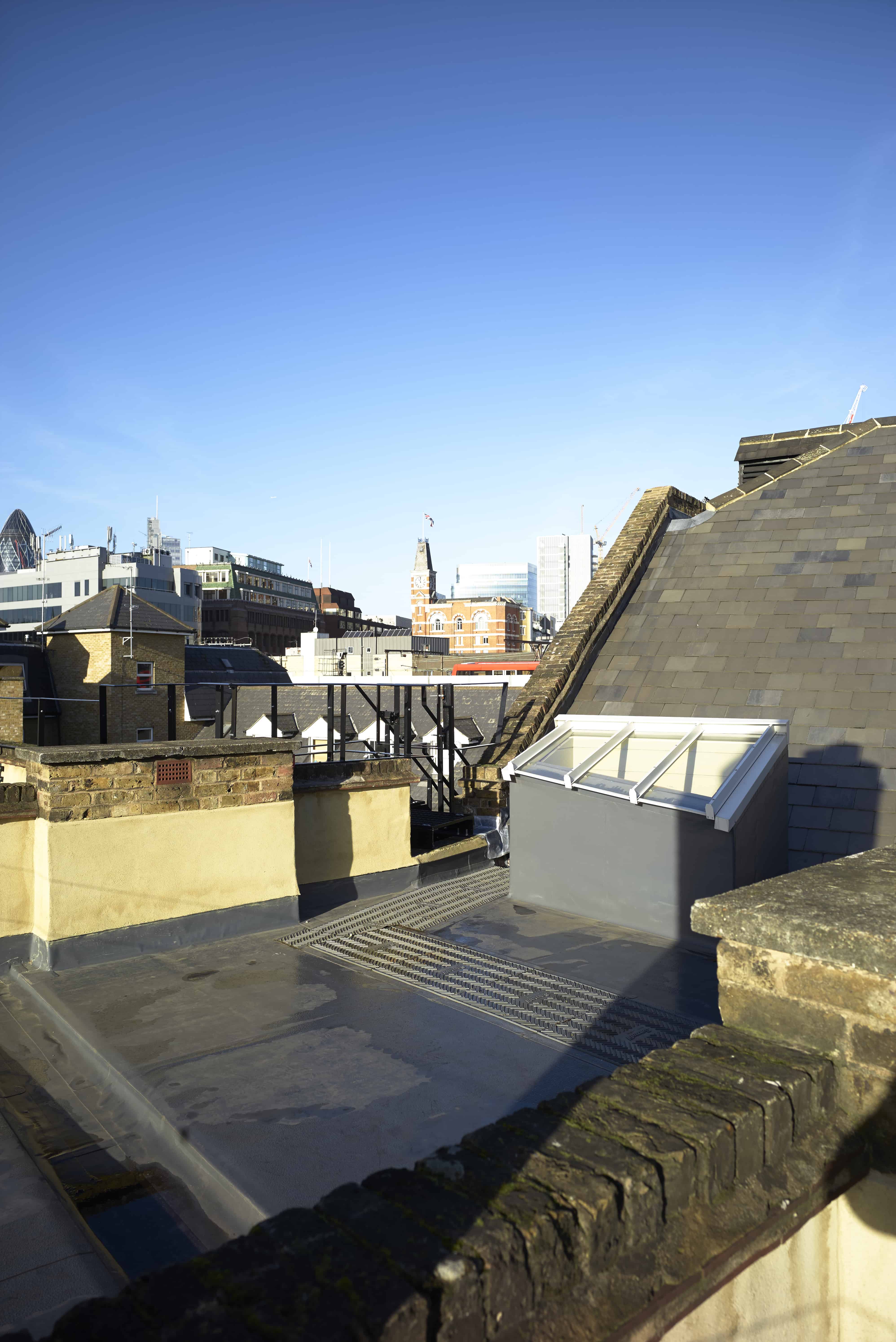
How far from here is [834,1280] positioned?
8.13 feet

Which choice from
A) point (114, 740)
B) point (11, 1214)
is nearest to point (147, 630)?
point (114, 740)

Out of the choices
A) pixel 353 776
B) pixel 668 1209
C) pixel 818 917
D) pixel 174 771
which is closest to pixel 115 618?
pixel 353 776

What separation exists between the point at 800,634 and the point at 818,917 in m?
10.2

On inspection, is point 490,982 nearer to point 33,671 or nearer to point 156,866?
point 156,866

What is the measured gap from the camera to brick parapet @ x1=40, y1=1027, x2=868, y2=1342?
4.92 ft

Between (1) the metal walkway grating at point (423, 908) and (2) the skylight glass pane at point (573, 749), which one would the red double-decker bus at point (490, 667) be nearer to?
(2) the skylight glass pane at point (573, 749)

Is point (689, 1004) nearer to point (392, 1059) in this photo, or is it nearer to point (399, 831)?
point (392, 1059)

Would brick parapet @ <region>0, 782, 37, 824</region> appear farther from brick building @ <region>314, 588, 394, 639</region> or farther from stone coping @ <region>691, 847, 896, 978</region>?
brick building @ <region>314, 588, 394, 639</region>

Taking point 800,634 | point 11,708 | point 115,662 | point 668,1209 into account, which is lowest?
point 668,1209

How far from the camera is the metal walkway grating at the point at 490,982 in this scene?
17.4 feet

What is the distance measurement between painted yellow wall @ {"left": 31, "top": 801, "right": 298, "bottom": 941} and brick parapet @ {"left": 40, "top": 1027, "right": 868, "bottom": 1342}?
5.06 metres

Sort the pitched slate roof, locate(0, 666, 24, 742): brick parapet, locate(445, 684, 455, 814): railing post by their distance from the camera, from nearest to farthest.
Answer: locate(445, 684, 455, 814): railing post → locate(0, 666, 24, 742): brick parapet → the pitched slate roof

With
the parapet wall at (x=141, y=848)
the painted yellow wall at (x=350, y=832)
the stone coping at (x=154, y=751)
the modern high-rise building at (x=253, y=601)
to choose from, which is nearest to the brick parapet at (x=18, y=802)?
the parapet wall at (x=141, y=848)

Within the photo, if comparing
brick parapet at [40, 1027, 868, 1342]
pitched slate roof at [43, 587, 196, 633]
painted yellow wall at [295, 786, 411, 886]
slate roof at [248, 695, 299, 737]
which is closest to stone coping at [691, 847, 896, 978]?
brick parapet at [40, 1027, 868, 1342]
